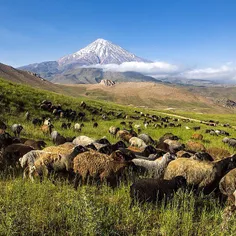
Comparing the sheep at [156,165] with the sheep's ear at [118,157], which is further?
the sheep at [156,165]

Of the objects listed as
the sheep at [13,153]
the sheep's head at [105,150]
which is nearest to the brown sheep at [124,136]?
the sheep's head at [105,150]

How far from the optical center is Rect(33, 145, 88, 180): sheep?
8930mm

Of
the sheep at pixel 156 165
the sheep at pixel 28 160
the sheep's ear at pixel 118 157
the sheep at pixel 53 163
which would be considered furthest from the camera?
the sheep at pixel 156 165

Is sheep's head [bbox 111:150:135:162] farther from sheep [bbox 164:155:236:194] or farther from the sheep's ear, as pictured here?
sheep [bbox 164:155:236:194]

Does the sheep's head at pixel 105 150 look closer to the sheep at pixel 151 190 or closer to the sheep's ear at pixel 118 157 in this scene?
the sheep's ear at pixel 118 157

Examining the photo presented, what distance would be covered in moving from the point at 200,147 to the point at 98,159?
11630 millimetres

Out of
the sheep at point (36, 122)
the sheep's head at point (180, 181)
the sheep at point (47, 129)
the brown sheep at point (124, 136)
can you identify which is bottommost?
the brown sheep at point (124, 136)

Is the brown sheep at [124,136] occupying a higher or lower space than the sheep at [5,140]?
lower

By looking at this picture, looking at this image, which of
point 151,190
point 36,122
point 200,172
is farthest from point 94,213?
point 36,122

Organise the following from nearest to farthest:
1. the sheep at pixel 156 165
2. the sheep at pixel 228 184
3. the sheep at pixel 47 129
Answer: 1. the sheep at pixel 228 184
2. the sheep at pixel 156 165
3. the sheep at pixel 47 129

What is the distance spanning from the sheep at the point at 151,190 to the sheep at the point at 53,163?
2.52 meters

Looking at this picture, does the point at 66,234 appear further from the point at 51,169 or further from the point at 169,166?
the point at 169,166

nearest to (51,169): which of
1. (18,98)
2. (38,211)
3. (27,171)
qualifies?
(27,171)

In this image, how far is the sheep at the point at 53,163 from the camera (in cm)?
893
